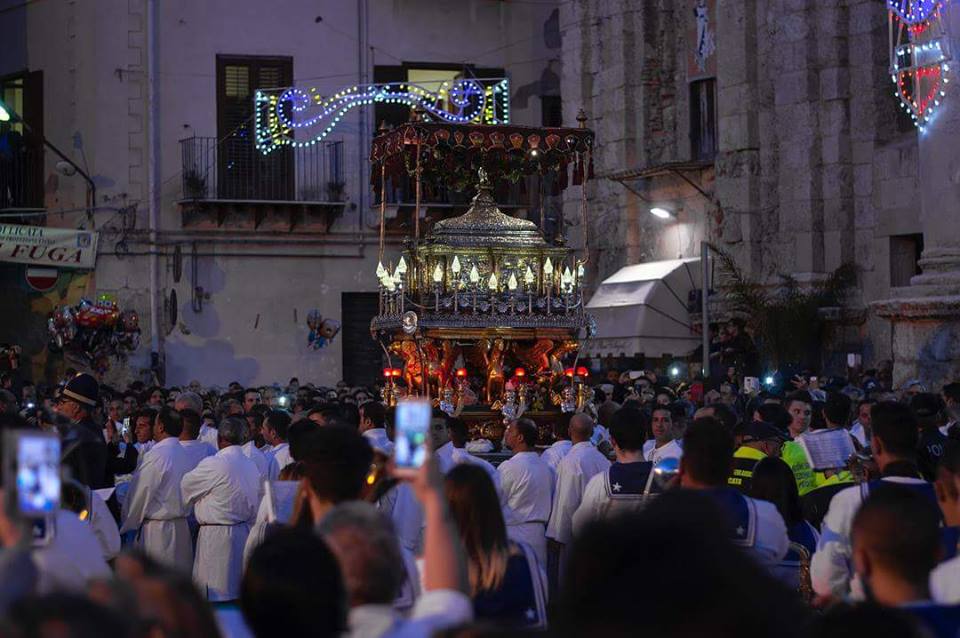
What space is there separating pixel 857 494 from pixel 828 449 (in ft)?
6.43

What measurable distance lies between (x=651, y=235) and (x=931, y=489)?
72.4 feet

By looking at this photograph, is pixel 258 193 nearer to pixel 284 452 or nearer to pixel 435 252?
pixel 435 252

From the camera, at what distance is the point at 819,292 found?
25250 millimetres

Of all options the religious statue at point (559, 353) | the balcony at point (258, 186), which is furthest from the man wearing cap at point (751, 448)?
the balcony at point (258, 186)

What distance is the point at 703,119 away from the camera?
28.6m

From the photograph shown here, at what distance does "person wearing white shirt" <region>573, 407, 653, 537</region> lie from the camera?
970 cm

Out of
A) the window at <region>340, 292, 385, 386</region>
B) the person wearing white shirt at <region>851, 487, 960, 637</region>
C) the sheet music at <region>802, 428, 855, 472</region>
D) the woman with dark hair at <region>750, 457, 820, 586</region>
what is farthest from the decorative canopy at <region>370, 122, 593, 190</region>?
the person wearing white shirt at <region>851, 487, 960, 637</region>

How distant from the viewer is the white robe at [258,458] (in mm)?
12039

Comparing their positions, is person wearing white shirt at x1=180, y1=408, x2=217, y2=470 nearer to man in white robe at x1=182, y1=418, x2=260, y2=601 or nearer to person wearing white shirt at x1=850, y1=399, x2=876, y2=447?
man in white robe at x1=182, y1=418, x2=260, y2=601

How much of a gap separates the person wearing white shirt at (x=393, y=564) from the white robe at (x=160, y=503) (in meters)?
6.58

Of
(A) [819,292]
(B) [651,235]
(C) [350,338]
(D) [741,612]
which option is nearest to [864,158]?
(A) [819,292]

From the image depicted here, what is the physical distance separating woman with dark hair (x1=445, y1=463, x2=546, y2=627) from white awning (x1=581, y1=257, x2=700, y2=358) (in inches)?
803

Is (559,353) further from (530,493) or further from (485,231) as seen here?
(530,493)

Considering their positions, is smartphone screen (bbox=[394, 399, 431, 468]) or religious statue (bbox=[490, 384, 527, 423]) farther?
religious statue (bbox=[490, 384, 527, 423])
